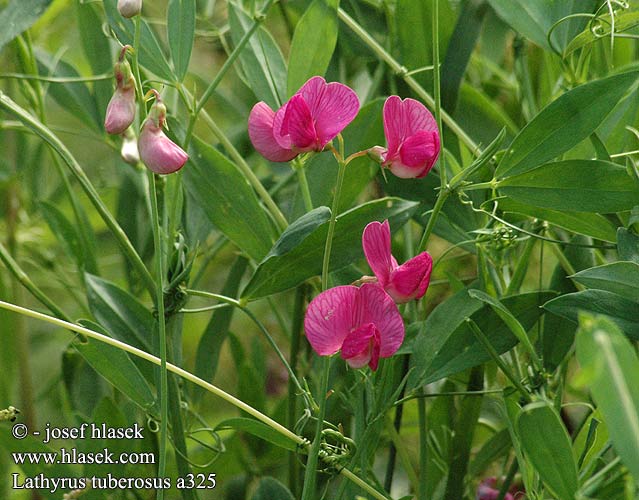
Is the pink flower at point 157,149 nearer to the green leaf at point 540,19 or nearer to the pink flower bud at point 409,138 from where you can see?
the pink flower bud at point 409,138

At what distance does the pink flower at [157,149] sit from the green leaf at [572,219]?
20 cm

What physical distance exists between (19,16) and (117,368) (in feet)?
0.84

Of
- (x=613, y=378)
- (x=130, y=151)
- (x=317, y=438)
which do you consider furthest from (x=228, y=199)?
(x=613, y=378)

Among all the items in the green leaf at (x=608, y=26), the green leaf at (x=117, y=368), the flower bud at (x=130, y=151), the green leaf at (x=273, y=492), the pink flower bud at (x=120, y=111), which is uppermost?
the green leaf at (x=608, y=26)

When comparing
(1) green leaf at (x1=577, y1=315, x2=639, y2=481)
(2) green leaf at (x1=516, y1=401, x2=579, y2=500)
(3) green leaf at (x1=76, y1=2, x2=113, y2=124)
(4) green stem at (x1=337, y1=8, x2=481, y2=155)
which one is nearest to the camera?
(1) green leaf at (x1=577, y1=315, x2=639, y2=481)

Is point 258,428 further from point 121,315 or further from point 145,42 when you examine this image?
point 145,42

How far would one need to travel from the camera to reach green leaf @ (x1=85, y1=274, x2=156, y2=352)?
1.94 feet

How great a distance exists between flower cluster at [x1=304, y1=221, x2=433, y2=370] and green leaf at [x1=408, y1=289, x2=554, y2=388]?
7 cm

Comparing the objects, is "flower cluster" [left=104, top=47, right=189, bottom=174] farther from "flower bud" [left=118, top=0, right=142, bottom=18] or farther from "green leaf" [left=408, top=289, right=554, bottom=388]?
"green leaf" [left=408, top=289, right=554, bottom=388]

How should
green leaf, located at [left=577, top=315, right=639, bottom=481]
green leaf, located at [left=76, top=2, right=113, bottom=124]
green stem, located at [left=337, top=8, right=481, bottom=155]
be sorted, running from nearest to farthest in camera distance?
green leaf, located at [left=577, top=315, right=639, bottom=481], green stem, located at [left=337, top=8, right=481, bottom=155], green leaf, located at [left=76, top=2, right=113, bottom=124]

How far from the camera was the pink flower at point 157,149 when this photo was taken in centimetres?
43

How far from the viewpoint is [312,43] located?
1.87 ft

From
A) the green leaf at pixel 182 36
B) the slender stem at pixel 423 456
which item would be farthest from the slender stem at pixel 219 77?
the slender stem at pixel 423 456

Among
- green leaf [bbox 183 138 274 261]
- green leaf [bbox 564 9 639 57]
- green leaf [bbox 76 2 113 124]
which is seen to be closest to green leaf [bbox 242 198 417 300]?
green leaf [bbox 183 138 274 261]
